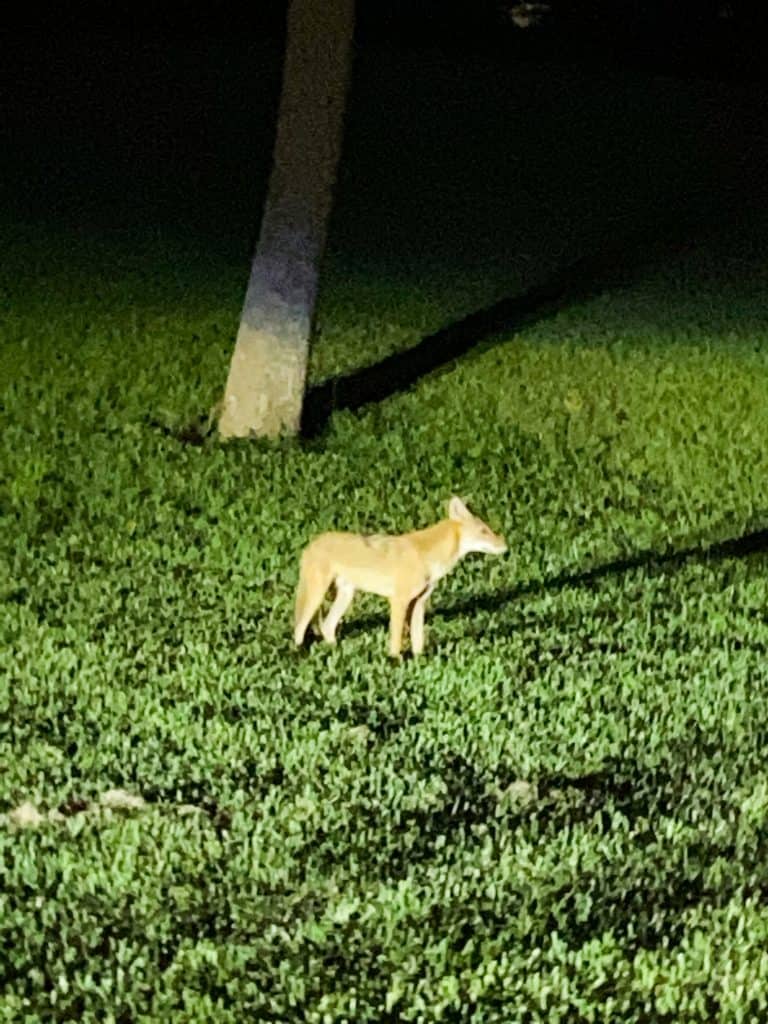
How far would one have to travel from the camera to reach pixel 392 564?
5977mm

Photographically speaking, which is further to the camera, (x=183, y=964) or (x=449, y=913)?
(x=449, y=913)

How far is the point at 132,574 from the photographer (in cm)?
723

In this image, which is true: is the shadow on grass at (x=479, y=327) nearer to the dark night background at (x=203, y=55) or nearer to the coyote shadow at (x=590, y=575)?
the coyote shadow at (x=590, y=575)

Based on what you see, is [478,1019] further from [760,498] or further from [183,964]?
[760,498]

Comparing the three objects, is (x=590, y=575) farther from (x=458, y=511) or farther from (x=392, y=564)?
(x=392, y=564)

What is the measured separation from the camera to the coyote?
5969 mm

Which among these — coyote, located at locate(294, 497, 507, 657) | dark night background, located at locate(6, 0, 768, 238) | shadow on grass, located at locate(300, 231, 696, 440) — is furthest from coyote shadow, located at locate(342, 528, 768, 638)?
dark night background, located at locate(6, 0, 768, 238)

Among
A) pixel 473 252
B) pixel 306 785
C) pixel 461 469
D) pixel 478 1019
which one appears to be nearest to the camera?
pixel 478 1019

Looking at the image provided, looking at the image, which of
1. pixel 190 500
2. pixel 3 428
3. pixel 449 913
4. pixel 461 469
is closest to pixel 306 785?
pixel 449 913

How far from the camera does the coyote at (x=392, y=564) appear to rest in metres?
5.97

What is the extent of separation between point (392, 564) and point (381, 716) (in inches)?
22.1

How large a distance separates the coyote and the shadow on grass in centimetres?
382

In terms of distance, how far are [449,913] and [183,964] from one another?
29.2 inches

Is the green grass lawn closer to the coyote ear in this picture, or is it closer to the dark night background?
the coyote ear
